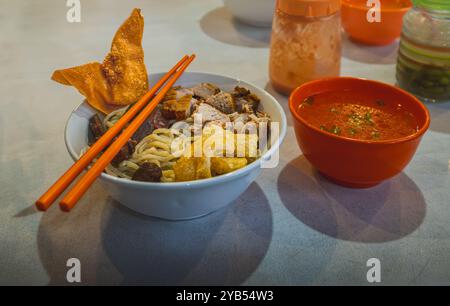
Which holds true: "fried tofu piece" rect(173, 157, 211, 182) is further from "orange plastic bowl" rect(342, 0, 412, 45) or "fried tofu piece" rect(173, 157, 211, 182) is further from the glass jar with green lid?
"orange plastic bowl" rect(342, 0, 412, 45)

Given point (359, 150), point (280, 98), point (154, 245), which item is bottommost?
point (154, 245)

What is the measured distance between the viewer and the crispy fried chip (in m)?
1.23

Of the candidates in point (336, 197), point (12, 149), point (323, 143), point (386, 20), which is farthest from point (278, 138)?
point (386, 20)

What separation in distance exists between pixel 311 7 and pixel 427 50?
0.48 m

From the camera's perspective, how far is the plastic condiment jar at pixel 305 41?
1.52 metres

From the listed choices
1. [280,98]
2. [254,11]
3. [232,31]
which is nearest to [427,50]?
[280,98]

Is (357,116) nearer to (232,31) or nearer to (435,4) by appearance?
(435,4)

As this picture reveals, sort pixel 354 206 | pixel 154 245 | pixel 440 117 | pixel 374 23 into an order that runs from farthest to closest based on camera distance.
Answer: pixel 374 23
pixel 440 117
pixel 354 206
pixel 154 245

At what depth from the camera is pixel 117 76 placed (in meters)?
1.31

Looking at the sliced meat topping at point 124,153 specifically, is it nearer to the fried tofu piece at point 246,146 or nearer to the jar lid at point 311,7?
the fried tofu piece at point 246,146

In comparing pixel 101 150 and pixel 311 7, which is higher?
pixel 311 7

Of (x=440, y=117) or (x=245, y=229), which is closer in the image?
(x=245, y=229)

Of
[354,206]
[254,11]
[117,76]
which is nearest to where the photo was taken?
[354,206]

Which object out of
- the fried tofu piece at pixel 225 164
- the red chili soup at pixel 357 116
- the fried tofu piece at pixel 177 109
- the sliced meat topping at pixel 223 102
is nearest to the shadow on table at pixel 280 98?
the red chili soup at pixel 357 116
